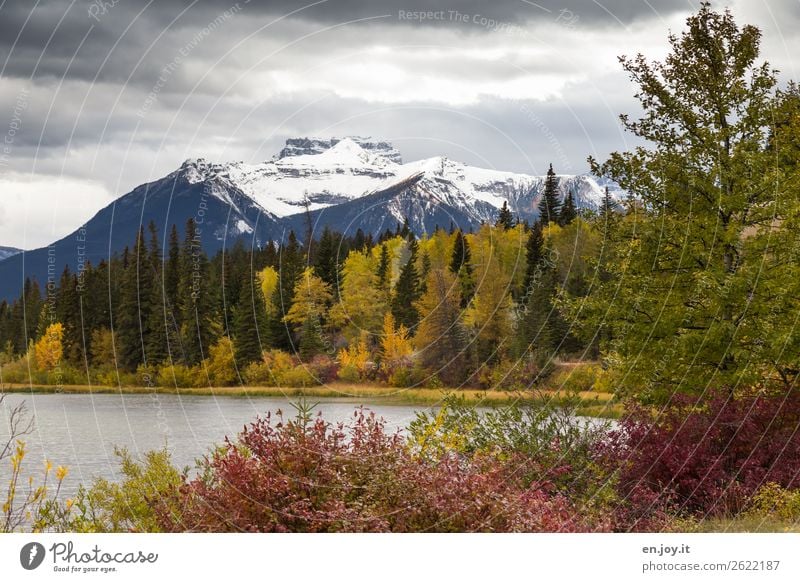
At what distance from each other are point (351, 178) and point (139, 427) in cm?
2124

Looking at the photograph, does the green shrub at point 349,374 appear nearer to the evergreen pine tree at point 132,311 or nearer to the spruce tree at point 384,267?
the spruce tree at point 384,267

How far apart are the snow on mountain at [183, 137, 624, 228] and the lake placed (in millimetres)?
5120

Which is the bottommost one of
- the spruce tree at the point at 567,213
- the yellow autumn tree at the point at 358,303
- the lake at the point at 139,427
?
the lake at the point at 139,427

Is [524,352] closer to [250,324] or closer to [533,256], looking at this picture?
[533,256]

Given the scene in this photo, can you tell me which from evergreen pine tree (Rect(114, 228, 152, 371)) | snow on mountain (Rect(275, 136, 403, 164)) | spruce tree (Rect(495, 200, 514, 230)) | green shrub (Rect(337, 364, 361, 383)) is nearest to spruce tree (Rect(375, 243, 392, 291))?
green shrub (Rect(337, 364, 361, 383))

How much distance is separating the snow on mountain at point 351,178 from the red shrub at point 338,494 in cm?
679

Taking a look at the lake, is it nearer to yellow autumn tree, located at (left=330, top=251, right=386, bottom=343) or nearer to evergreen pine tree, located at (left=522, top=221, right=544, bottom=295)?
yellow autumn tree, located at (left=330, top=251, right=386, bottom=343)

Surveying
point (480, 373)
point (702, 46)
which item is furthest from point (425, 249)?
point (702, 46)

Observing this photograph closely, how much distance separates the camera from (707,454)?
14.7m

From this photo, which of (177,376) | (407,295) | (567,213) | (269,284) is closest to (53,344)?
(177,376)

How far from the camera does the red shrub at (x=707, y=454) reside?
1397 centimetres

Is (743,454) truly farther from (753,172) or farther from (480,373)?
(480,373)

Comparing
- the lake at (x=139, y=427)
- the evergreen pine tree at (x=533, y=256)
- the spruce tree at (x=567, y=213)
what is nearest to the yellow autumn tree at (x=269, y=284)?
the lake at (x=139, y=427)
